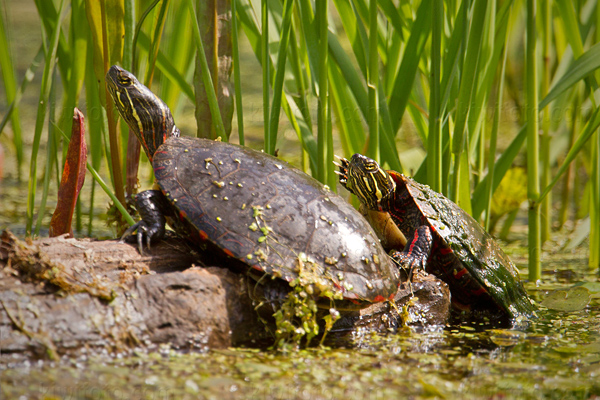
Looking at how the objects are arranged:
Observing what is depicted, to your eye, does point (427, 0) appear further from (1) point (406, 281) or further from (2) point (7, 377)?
(2) point (7, 377)

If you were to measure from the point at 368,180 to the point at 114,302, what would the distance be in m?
1.04

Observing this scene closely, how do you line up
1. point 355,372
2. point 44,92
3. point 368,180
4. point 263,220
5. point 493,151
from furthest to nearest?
point 493,151
point 368,180
point 44,92
point 263,220
point 355,372

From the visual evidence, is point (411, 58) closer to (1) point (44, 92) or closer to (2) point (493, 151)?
(2) point (493, 151)

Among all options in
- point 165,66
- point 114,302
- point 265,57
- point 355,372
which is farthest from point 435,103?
point 114,302

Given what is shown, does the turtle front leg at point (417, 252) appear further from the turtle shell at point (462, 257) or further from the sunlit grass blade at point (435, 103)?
the sunlit grass blade at point (435, 103)

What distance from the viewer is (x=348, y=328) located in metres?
1.72

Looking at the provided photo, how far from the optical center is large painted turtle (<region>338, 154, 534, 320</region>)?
1.91m

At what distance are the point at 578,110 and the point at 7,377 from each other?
2998mm

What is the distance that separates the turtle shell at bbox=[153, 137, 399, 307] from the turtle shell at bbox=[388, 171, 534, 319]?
0.30 m

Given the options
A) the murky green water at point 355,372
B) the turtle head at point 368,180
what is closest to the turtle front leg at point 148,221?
the murky green water at point 355,372

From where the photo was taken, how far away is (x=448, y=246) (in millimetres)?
1911

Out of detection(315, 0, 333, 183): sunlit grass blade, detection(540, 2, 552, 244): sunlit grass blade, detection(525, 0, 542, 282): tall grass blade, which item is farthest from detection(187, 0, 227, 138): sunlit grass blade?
detection(540, 2, 552, 244): sunlit grass blade

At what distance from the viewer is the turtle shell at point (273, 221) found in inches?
60.3

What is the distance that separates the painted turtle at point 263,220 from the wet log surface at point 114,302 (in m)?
0.09
